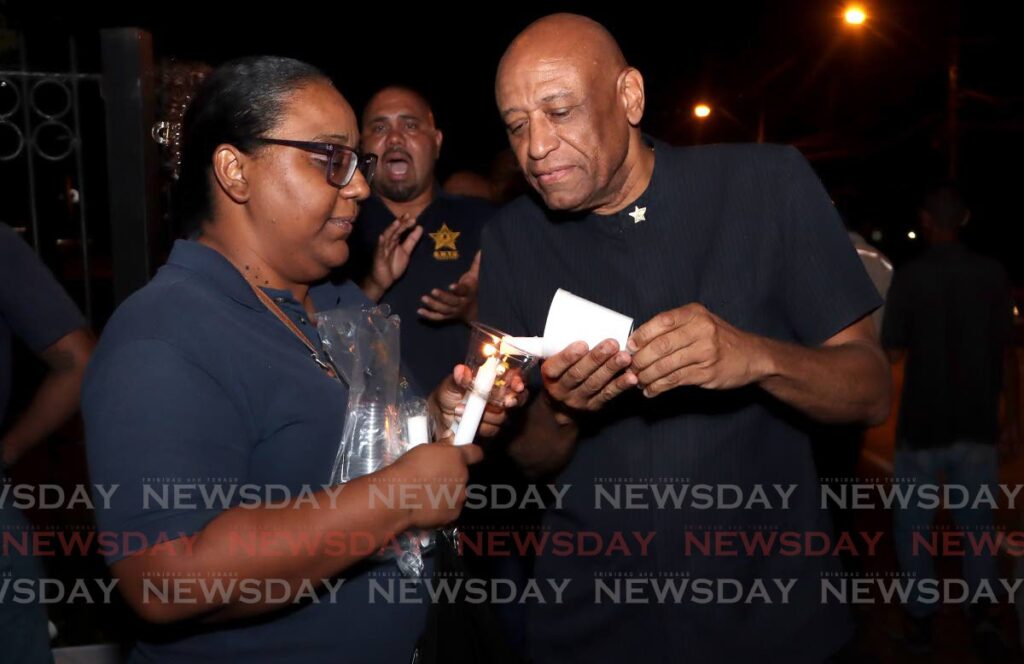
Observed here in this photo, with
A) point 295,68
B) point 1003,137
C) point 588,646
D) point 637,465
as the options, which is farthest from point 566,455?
point 1003,137

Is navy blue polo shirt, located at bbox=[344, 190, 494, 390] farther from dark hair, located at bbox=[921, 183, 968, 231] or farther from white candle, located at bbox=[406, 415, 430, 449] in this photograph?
dark hair, located at bbox=[921, 183, 968, 231]

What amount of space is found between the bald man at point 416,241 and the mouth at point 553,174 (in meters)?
1.79

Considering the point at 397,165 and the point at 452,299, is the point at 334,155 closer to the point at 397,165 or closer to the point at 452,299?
the point at 452,299

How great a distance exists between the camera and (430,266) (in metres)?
4.95

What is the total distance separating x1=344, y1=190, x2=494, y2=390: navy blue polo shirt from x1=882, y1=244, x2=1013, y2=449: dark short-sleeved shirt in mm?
2784

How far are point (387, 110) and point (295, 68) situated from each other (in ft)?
10.6

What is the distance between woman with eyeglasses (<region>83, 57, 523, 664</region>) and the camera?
1.68 meters

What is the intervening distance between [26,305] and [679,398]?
226 centimetres

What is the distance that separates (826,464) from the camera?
5930 mm

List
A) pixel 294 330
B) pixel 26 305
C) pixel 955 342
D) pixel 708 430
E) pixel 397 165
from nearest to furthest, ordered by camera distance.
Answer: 1. pixel 294 330
2. pixel 708 430
3. pixel 26 305
4. pixel 397 165
5. pixel 955 342

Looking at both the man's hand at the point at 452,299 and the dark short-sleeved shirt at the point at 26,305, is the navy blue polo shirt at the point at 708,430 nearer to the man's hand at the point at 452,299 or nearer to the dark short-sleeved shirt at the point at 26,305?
the man's hand at the point at 452,299

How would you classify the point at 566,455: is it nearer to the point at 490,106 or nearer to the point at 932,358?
the point at 932,358

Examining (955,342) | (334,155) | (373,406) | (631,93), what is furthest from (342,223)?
(955,342)

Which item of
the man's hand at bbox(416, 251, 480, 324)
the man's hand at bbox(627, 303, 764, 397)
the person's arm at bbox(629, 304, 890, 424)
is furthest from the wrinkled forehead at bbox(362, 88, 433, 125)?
the man's hand at bbox(627, 303, 764, 397)
